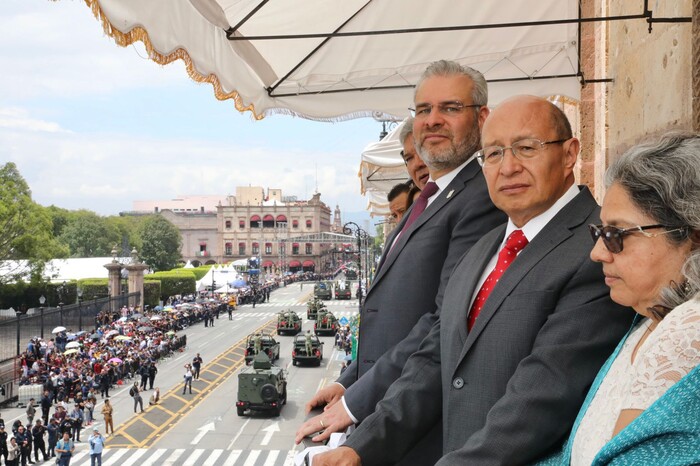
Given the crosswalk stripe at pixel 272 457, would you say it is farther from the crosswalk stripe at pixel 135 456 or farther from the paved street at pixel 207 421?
the crosswalk stripe at pixel 135 456

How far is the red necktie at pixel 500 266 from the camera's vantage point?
2.39 meters

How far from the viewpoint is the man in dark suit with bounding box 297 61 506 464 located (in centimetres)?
293

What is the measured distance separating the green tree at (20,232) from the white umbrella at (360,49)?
134 ft

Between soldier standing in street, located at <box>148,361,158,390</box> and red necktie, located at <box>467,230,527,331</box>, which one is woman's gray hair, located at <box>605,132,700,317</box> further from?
soldier standing in street, located at <box>148,361,158,390</box>

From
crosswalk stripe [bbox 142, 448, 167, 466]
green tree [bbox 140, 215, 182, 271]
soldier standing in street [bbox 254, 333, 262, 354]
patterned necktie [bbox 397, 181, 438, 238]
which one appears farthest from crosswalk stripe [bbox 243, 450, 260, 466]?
green tree [bbox 140, 215, 182, 271]

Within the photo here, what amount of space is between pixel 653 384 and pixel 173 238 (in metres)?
97.1

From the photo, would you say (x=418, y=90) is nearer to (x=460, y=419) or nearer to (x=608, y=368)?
(x=460, y=419)

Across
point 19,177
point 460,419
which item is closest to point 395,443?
point 460,419

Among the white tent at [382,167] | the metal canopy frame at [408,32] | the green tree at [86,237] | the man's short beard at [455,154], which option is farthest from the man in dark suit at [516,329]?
the green tree at [86,237]

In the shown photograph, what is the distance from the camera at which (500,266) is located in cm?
240

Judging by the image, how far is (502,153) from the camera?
7.82 feet

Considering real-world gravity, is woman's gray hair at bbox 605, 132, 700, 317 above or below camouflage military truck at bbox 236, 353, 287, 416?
above

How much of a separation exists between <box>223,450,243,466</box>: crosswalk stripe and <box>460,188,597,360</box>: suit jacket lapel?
58.7ft

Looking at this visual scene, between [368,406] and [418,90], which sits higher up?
[418,90]
